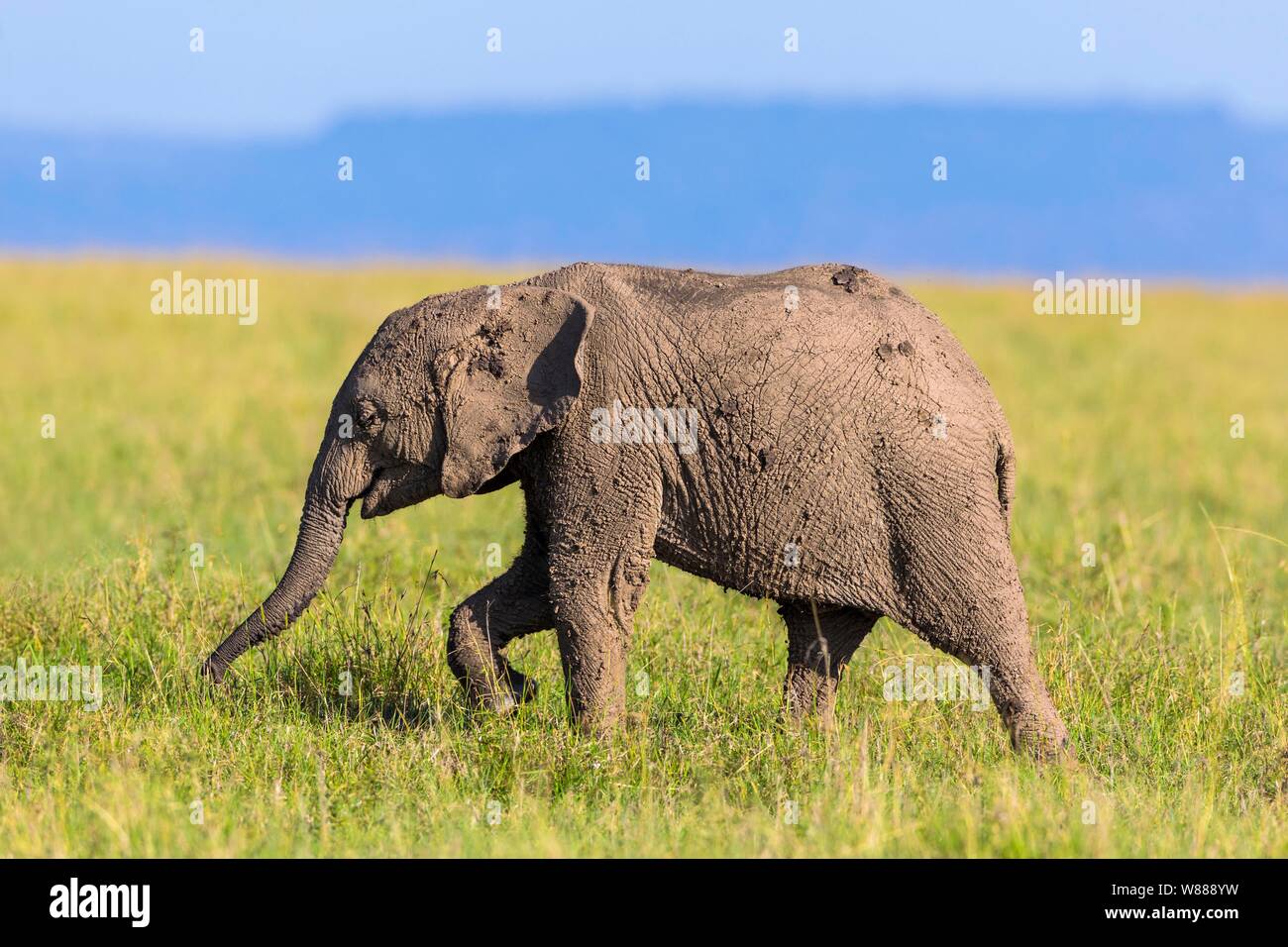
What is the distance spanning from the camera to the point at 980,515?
7004mm

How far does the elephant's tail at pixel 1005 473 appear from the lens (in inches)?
284

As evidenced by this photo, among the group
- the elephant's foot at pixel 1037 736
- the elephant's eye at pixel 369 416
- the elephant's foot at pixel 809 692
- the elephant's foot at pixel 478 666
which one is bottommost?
the elephant's foot at pixel 1037 736

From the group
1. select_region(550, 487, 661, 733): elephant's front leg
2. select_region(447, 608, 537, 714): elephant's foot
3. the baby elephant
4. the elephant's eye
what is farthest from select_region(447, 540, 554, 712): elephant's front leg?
the elephant's eye

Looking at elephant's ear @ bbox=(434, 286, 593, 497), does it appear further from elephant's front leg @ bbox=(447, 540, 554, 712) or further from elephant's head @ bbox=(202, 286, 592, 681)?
elephant's front leg @ bbox=(447, 540, 554, 712)

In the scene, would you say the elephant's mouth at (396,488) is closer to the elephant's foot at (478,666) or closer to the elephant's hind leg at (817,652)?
the elephant's foot at (478,666)

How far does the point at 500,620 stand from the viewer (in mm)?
7719

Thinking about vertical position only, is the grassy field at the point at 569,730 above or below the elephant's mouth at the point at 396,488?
below

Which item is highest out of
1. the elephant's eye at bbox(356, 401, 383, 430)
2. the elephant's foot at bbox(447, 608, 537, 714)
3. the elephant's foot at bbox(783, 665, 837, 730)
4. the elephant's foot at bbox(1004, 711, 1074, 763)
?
the elephant's eye at bbox(356, 401, 383, 430)

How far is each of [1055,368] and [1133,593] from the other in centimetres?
1404

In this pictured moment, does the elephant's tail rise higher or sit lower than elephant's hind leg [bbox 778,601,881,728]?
higher

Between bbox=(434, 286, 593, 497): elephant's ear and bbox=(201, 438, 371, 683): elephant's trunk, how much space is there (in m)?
0.52

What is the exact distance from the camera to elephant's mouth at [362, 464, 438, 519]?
7367 millimetres

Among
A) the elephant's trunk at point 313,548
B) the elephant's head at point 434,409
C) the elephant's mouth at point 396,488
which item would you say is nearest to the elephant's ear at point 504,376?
the elephant's head at point 434,409
